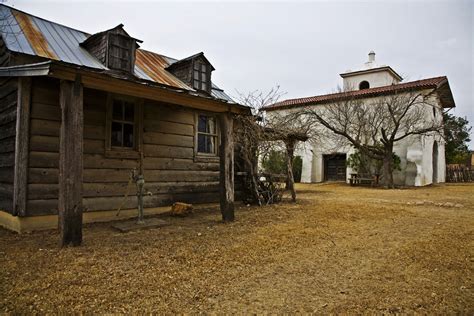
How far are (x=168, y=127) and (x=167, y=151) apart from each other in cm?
61

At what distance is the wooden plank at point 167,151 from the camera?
720 cm

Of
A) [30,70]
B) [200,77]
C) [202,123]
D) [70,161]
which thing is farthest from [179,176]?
[30,70]

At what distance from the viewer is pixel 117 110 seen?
266 inches

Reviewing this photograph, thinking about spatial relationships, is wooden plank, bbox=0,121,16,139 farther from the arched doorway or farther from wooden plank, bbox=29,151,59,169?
the arched doorway

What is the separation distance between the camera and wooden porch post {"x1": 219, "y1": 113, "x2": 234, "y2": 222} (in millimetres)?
6469

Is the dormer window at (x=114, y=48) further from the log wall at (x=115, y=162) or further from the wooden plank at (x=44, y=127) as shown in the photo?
the wooden plank at (x=44, y=127)

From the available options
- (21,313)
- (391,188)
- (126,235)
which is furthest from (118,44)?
(391,188)

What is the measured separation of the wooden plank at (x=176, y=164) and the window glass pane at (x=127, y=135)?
551mm

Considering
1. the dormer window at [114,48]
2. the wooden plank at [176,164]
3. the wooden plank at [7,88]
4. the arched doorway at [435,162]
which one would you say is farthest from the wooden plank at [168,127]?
the arched doorway at [435,162]

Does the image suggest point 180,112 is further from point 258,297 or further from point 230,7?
point 230,7

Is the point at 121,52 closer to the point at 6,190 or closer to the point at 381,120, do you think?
the point at 6,190

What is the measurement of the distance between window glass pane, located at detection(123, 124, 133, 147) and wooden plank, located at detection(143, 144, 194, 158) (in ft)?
1.12

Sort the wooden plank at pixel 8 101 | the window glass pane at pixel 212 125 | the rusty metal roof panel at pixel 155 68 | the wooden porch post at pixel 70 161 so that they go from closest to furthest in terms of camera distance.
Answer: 1. the wooden porch post at pixel 70 161
2. the wooden plank at pixel 8 101
3. the rusty metal roof panel at pixel 155 68
4. the window glass pane at pixel 212 125

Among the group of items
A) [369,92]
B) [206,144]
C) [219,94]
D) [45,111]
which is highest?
[369,92]
